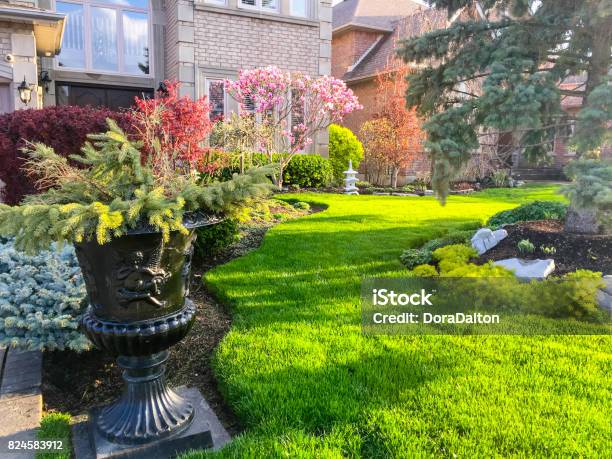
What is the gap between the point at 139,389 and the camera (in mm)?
2502

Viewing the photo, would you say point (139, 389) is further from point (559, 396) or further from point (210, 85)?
point (210, 85)

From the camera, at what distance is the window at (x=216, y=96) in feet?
40.0

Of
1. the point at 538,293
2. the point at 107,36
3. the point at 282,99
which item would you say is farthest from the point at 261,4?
the point at 538,293

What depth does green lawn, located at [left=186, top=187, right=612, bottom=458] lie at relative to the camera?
229cm

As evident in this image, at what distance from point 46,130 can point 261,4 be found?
8.63 meters

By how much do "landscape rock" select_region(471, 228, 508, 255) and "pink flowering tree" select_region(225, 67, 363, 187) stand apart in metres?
4.97

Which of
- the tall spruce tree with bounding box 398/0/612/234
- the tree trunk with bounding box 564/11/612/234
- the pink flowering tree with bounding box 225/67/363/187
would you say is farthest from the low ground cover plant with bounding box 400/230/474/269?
the pink flowering tree with bounding box 225/67/363/187

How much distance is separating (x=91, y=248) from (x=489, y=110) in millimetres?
4243

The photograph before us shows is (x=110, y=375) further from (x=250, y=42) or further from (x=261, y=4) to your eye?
(x=261, y=4)

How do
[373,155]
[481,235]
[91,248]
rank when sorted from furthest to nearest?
[373,155], [481,235], [91,248]

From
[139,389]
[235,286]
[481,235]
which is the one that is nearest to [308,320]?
[235,286]

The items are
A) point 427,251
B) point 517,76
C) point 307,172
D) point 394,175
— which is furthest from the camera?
point 394,175

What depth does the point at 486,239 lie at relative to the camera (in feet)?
18.2

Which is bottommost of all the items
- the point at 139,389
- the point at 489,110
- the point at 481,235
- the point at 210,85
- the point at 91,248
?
the point at 139,389
